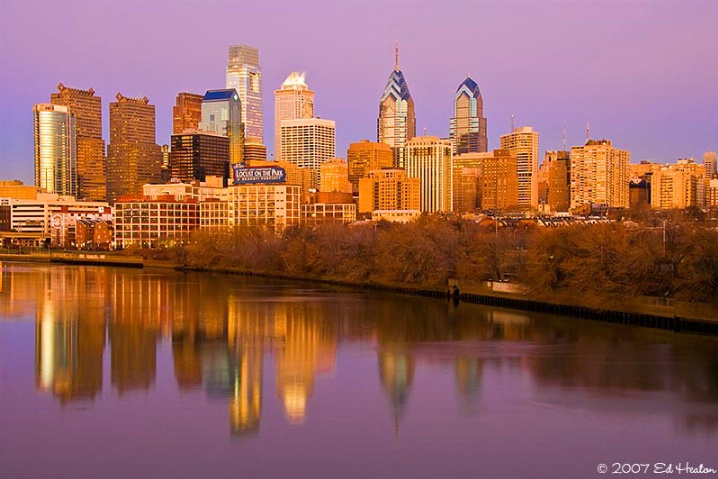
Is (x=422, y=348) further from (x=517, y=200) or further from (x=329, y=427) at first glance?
(x=517, y=200)

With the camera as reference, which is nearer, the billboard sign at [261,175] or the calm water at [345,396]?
the calm water at [345,396]

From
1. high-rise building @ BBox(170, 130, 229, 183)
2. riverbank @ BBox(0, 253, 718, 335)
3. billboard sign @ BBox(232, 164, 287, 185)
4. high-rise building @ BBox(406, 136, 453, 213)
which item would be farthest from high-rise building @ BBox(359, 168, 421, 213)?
riverbank @ BBox(0, 253, 718, 335)

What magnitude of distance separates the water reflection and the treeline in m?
2.30

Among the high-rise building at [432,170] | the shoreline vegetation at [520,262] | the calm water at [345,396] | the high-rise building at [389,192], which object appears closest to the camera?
the calm water at [345,396]

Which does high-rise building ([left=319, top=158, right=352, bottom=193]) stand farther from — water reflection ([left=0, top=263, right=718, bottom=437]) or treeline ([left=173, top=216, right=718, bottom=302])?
water reflection ([left=0, top=263, right=718, bottom=437])

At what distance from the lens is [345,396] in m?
22.2

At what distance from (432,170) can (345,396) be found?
16066 centimetres

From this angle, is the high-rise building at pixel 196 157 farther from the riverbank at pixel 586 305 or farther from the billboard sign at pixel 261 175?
the riverbank at pixel 586 305

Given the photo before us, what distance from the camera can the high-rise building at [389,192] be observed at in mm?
160875

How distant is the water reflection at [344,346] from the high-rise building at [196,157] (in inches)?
5736

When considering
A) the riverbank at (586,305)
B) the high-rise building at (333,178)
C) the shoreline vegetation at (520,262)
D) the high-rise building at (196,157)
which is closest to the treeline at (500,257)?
the shoreline vegetation at (520,262)

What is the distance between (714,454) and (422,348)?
13.3 metres

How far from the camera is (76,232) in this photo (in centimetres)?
12175

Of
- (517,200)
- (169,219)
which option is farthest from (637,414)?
(517,200)
